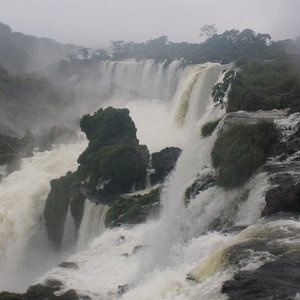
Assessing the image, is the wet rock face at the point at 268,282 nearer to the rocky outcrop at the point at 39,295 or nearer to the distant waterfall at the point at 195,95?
the rocky outcrop at the point at 39,295

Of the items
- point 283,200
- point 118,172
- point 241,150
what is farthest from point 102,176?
point 283,200

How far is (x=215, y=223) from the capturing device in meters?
14.6

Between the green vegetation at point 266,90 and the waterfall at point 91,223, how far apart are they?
7.39 meters

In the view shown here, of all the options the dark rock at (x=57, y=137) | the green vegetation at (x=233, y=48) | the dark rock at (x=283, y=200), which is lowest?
the dark rock at (x=57, y=137)

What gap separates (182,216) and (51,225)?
12377mm

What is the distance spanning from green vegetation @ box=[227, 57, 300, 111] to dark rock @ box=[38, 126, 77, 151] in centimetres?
1505

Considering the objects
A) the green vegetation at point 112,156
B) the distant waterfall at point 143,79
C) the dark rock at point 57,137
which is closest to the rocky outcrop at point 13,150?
the dark rock at point 57,137

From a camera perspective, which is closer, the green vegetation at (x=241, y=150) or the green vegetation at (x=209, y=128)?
the green vegetation at (x=241, y=150)

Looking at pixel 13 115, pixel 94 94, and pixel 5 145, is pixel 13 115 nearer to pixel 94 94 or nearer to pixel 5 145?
pixel 94 94

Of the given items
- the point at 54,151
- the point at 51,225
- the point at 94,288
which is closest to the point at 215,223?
the point at 94,288

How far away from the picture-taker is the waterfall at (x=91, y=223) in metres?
21.5

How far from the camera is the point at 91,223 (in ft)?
73.6

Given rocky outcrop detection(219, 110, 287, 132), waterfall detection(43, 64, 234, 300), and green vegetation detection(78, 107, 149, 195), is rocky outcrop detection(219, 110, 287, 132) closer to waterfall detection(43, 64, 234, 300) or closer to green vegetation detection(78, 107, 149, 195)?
waterfall detection(43, 64, 234, 300)

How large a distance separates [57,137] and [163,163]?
17.6 m
